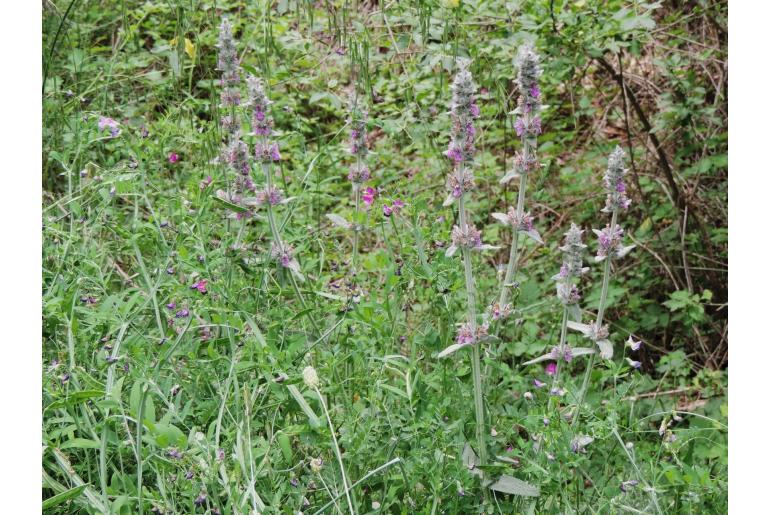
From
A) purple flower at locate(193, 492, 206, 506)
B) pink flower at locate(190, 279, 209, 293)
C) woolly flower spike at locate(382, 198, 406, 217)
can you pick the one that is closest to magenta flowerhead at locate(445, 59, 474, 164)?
woolly flower spike at locate(382, 198, 406, 217)

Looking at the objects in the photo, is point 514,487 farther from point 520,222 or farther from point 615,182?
point 615,182

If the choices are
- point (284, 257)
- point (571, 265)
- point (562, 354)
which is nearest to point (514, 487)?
point (562, 354)

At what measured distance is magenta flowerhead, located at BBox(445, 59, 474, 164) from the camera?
1.67 metres

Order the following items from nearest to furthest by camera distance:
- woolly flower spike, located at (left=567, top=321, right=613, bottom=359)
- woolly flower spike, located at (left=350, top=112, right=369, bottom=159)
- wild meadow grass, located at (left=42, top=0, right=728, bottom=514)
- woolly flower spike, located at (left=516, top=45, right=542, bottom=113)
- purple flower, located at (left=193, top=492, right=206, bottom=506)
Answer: purple flower, located at (left=193, top=492, right=206, bottom=506), wild meadow grass, located at (left=42, top=0, right=728, bottom=514), woolly flower spike, located at (left=516, top=45, right=542, bottom=113), woolly flower spike, located at (left=567, top=321, right=613, bottom=359), woolly flower spike, located at (left=350, top=112, right=369, bottom=159)

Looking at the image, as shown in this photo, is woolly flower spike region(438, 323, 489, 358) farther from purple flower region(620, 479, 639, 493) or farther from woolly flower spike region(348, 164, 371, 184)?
woolly flower spike region(348, 164, 371, 184)

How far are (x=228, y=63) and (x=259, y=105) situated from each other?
21cm

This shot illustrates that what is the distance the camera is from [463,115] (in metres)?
1.73

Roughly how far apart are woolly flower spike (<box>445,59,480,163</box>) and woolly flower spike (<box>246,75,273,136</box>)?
49 centimetres

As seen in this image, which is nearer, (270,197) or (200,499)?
(200,499)

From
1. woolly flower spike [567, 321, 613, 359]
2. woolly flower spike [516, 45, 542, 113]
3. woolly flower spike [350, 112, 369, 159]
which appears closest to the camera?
woolly flower spike [516, 45, 542, 113]

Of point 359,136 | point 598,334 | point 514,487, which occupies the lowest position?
point 514,487

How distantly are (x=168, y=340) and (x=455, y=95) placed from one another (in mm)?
867

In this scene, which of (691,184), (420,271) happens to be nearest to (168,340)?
(420,271)

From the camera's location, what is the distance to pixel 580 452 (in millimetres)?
1742
